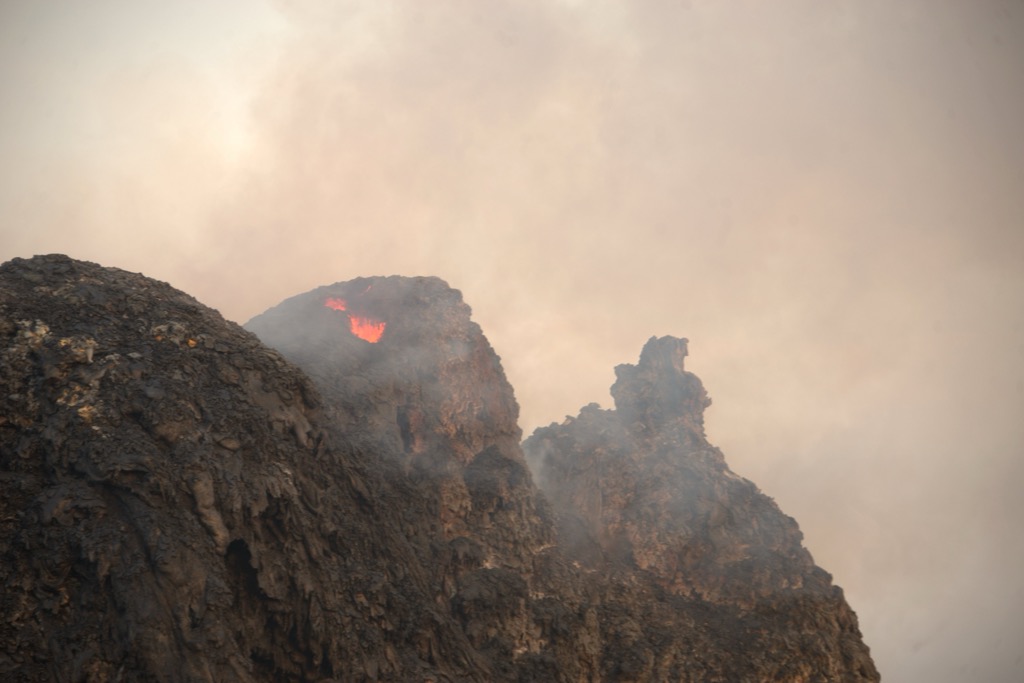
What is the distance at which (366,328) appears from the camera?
4611 inches

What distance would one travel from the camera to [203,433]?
62906 millimetres

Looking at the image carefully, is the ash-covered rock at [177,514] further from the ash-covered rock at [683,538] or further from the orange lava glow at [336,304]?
the orange lava glow at [336,304]

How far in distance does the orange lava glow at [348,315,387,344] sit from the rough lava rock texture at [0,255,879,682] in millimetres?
388

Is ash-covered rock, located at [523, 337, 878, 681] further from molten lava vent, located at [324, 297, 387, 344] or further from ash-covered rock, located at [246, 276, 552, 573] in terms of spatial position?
molten lava vent, located at [324, 297, 387, 344]

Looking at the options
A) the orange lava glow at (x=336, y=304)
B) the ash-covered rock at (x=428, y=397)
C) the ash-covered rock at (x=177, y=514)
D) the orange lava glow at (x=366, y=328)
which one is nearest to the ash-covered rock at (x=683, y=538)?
the ash-covered rock at (x=428, y=397)

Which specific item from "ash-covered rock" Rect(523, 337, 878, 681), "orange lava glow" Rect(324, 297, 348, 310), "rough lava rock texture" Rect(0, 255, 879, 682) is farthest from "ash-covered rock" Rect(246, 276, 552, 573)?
"ash-covered rock" Rect(523, 337, 878, 681)

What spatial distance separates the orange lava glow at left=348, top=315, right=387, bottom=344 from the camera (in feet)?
379

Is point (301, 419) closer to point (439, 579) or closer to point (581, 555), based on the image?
point (439, 579)

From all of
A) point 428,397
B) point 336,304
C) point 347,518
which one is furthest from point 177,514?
point 336,304

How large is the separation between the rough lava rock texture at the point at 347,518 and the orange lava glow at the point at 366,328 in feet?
1.27

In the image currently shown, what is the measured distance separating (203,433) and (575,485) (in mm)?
64234

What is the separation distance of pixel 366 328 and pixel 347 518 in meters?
49.5

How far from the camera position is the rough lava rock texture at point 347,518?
52438mm

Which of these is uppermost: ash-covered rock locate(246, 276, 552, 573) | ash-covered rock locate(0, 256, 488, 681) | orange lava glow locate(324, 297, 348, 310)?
orange lava glow locate(324, 297, 348, 310)
